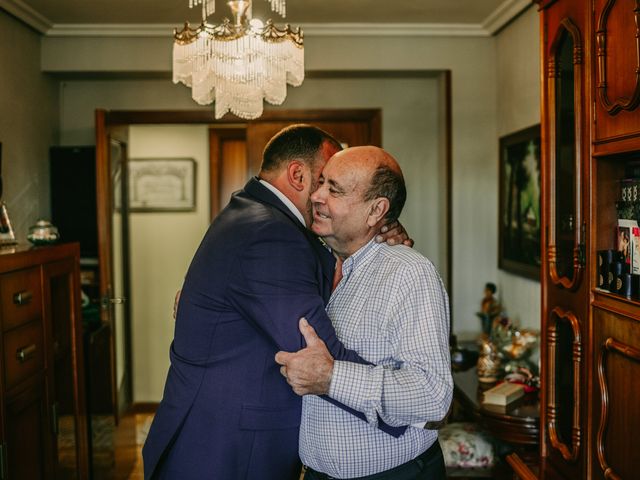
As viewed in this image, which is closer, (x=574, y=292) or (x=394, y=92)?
(x=574, y=292)

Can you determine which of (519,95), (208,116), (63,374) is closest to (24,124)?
(208,116)

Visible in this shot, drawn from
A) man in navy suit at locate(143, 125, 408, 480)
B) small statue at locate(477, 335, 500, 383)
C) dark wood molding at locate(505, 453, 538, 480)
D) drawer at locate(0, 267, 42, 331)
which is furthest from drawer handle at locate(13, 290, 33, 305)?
small statue at locate(477, 335, 500, 383)

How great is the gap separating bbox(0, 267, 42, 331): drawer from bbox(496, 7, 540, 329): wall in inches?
94.9

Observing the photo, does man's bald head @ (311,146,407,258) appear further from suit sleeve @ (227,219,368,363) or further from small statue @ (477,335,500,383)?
small statue @ (477,335,500,383)

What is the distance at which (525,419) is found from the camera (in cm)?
259

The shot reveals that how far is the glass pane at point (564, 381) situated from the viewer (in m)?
1.93

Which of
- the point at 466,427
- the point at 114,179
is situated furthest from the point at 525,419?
the point at 114,179

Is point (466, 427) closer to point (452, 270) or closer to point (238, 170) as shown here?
point (452, 270)

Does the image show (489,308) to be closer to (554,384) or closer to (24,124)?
(554,384)

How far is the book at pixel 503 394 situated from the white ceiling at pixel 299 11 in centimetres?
199

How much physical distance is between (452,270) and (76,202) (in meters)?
2.47

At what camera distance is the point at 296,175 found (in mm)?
1788

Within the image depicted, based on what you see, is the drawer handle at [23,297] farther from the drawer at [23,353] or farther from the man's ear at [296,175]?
the man's ear at [296,175]

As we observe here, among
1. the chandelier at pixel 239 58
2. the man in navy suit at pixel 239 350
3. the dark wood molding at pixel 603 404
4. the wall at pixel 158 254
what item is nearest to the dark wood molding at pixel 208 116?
the wall at pixel 158 254
